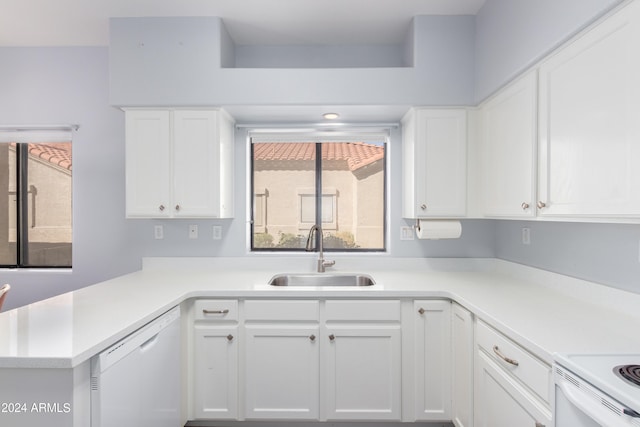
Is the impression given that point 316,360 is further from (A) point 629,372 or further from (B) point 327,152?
(B) point 327,152

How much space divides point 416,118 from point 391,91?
242 millimetres

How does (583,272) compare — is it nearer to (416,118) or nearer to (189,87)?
(416,118)

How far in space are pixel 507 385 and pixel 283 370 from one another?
1.16 metres

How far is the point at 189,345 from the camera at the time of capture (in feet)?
6.49

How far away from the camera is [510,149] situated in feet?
6.08

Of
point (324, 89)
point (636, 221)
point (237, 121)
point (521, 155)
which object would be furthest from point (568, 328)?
point (237, 121)

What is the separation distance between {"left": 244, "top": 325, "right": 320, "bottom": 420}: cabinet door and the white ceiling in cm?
196

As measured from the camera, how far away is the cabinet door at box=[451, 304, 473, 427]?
172 centimetres

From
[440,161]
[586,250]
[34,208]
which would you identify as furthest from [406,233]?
[34,208]

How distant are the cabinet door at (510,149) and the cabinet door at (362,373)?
94 centimetres

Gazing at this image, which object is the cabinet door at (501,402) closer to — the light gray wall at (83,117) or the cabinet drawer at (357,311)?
the cabinet drawer at (357,311)

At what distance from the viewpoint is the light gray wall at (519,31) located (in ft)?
4.39

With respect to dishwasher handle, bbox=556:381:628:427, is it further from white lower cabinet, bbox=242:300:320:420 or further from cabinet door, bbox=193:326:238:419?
cabinet door, bbox=193:326:238:419

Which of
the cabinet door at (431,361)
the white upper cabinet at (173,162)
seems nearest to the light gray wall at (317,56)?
the white upper cabinet at (173,162)
